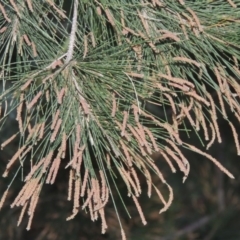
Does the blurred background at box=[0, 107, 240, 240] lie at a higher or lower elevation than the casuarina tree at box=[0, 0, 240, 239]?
lower

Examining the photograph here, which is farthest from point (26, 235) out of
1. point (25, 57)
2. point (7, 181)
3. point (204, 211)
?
point (25, 57)

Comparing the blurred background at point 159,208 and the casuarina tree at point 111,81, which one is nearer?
the casuarina tree at point 111,81

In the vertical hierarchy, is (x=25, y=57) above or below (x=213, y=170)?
above

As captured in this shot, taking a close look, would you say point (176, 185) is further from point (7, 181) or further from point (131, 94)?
point (131, 94)

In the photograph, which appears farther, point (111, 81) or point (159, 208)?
point (159, 208)

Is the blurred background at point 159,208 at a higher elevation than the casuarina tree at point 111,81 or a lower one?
lower

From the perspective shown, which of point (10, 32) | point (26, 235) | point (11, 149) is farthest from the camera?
point (26, 235)

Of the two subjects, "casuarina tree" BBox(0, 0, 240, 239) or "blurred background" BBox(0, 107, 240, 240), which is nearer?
"casuarina tree" BBox(0, 0, 240, 239)

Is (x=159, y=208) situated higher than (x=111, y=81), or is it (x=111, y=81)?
(x=111, y=81)
